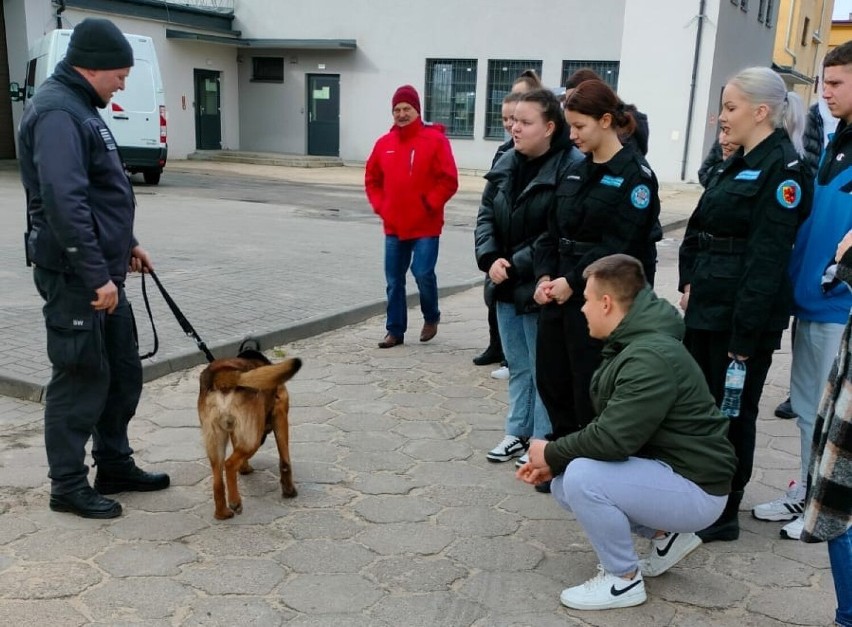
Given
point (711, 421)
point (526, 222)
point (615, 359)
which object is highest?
point (526, 222)

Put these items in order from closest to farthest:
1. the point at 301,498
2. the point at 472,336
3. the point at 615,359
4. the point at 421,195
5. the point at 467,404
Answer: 1. the point at 615,359
2. the point at 301,498
3. the point at 467,404
4. the point at 421,195
5. the point at 472,336

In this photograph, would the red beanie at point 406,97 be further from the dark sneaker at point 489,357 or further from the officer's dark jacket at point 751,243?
the officer's dark jacket at point 751,243

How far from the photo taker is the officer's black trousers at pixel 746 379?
3.53 meters

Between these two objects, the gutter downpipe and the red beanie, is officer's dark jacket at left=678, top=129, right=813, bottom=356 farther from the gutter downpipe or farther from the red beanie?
the gutter downpipe

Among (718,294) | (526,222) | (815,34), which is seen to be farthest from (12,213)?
(815,34)

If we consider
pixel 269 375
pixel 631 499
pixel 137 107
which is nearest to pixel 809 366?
pixel 631 499

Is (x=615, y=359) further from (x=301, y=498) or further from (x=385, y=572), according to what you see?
(x=301, y=498)

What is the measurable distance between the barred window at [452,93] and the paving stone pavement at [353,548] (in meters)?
23.4

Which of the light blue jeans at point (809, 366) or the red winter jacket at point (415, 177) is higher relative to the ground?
the red winter jacket at point (415, 177)

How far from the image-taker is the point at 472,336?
286 inches

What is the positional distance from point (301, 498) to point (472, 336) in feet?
11.4

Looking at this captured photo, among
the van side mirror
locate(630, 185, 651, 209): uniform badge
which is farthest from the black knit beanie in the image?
the van side mirror

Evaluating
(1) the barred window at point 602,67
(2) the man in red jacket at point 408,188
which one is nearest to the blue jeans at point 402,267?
(2) the man in red jacket at point 408,188

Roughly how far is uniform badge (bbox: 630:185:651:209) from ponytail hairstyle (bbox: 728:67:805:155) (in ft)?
1.82
